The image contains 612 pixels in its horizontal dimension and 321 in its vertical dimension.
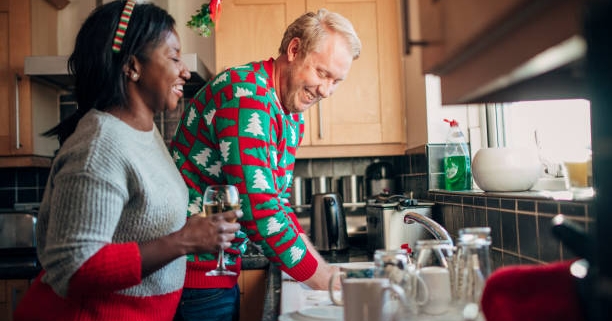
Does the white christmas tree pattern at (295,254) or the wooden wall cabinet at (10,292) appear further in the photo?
the wooden wall cabinet at (10,292)

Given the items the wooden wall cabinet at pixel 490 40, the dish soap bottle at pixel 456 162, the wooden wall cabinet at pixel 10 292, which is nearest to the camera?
the wooden wall cabinet at pixel 490 40

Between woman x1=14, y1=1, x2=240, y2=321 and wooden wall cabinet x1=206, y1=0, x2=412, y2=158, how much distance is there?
1575 mm

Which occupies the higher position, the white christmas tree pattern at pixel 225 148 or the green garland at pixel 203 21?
the green garland at pixel 203 21

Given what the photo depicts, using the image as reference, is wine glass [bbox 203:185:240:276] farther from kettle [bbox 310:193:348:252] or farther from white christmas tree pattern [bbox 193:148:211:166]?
kettle [bbox 310:193:348:252]

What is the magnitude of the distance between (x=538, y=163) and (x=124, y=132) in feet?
3.66

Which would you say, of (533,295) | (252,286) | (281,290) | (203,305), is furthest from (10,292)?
(533,295)

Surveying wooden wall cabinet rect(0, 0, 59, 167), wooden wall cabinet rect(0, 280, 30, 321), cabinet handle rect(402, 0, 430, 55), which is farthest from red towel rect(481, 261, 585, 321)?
wooden wall cabinet rect(0, 0, 59, 167)

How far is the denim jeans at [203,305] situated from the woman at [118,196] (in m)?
0.20

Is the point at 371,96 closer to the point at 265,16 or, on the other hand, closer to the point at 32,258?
the point at 265,16

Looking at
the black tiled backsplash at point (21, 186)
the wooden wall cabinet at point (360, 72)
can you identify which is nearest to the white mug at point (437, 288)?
the wooden wall cabinet at point (360, 72)

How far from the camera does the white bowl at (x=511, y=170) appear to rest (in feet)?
5.06

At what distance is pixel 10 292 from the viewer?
8.39 ft

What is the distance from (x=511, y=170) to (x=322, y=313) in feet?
2.43

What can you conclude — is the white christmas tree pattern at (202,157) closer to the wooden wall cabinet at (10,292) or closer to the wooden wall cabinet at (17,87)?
the wooden wall cabinet at (10,292)
